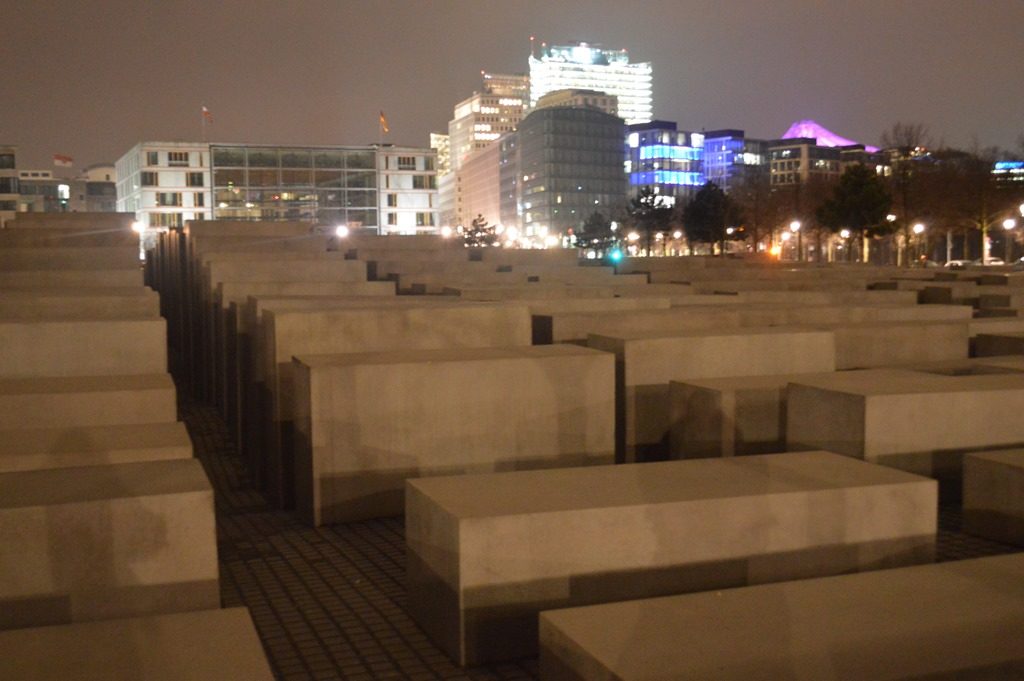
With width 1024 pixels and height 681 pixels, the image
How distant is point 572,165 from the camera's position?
127 metres

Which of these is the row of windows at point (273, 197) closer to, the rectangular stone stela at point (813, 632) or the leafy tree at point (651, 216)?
the leafy tree at point (651, 216)

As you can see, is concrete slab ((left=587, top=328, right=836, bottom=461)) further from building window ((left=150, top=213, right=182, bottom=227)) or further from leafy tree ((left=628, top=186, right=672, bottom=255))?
building window ((left=150, top=213, right=182, bottom=227))

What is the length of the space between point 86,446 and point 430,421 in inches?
99.3

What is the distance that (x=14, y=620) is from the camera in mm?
4809

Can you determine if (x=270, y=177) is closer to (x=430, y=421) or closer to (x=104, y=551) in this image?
(x=430, y=421)

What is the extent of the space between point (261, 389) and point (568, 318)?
3.23 metres

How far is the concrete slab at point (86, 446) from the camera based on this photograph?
6.02 meters

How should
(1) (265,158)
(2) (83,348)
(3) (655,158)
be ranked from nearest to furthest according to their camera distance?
(2) (83,348) → (1) (265,158) → (3) (655,158)

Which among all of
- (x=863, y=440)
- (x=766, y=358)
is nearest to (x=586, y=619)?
(x=863, y=440)

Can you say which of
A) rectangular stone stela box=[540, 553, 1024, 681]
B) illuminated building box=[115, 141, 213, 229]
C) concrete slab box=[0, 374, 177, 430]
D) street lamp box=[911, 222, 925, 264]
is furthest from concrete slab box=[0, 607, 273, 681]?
illuminated building box=[115, 141, 213, 229]

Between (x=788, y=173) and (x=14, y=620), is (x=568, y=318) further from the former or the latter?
(x=788, y=173)

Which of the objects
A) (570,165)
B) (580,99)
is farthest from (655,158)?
(580,99)

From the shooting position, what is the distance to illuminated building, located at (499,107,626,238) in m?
126

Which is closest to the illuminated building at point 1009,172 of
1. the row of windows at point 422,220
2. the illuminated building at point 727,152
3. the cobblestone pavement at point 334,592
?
the row of windows at point 422,220
